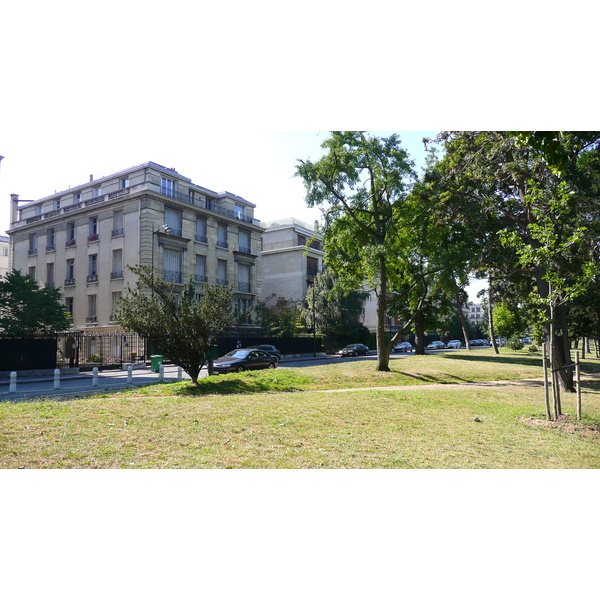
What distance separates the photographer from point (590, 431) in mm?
8992

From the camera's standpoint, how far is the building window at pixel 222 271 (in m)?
43.8

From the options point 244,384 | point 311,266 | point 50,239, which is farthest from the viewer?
point 311,266

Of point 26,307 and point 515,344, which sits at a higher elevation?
point 26,307

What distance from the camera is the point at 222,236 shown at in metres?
44.6

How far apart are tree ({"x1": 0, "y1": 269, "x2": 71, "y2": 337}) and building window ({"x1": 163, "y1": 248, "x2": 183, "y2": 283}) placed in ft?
37.8

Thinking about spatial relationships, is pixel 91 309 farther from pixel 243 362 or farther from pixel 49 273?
pixel 243 362

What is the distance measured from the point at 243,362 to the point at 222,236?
78.1ft

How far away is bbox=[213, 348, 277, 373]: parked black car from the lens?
73.9 ft

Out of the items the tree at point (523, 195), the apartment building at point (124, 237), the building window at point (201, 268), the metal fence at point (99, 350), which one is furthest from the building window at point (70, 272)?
the tree at point (523, 195)

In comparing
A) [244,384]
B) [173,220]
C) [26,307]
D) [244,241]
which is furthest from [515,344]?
[26,307]

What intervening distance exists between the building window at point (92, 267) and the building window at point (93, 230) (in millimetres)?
1399

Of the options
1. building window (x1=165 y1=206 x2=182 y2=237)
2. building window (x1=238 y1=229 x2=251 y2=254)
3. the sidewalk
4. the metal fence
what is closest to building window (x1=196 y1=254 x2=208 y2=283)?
building window (x1=165 y1=206 x2=182 y2=237)

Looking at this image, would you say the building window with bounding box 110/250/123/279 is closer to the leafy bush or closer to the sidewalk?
the sidewalk

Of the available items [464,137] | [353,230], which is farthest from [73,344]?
[464,137]
